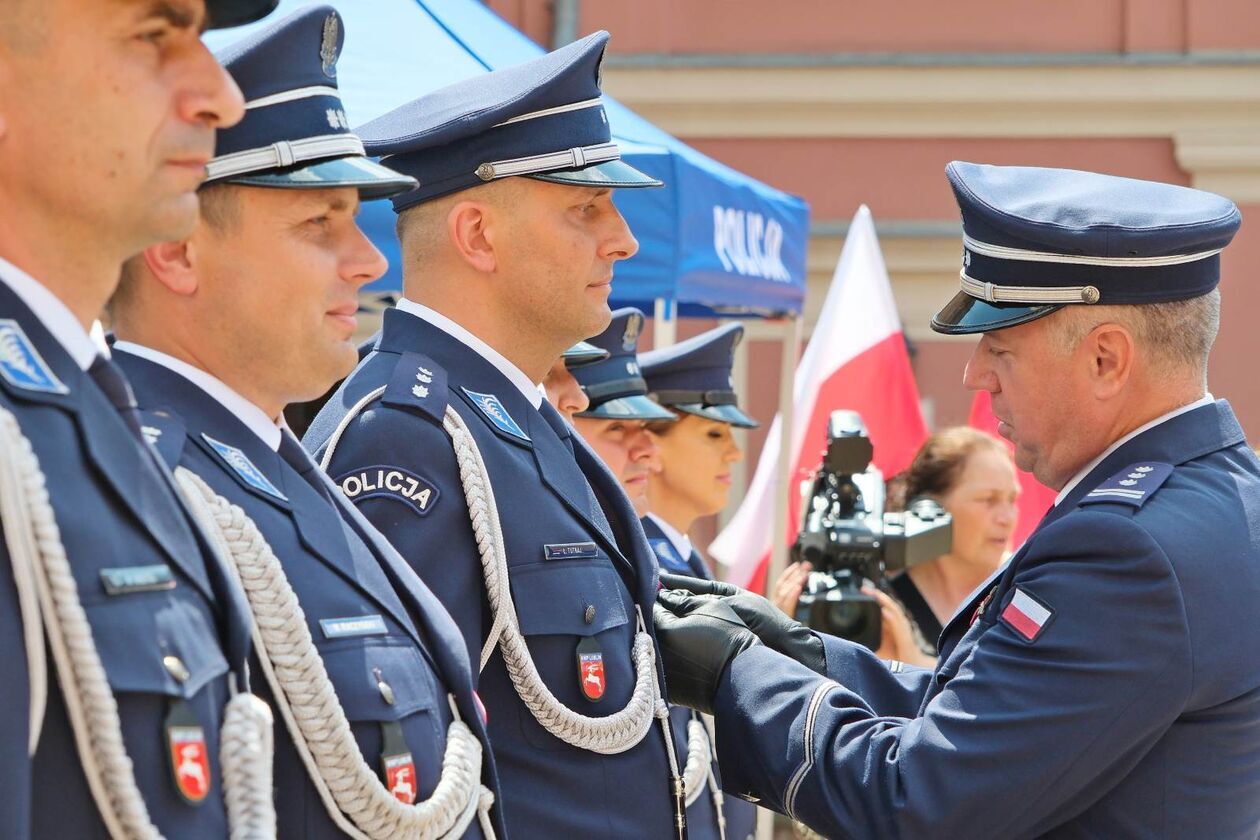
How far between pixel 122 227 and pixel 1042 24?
11.0m

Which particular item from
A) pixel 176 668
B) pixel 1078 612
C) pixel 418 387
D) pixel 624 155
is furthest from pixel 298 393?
pixel 624 155

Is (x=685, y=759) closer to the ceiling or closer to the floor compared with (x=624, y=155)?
closer to the floor

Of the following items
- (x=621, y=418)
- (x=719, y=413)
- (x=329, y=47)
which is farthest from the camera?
(x=719, y=413)

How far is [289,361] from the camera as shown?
6.82 ft

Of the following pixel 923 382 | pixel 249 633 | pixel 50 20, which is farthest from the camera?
pixel 923 382

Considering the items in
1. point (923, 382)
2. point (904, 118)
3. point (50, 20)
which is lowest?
point (50, 20)

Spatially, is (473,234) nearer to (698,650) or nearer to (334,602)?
(698,650)

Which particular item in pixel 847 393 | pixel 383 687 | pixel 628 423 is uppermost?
pixel 847 393

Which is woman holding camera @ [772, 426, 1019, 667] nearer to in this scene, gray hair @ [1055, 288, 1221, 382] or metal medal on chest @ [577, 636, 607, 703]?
gray hair @ [1055, 288, 1221, 382]

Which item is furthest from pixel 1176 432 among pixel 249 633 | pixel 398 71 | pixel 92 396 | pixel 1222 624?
pixel 398 71

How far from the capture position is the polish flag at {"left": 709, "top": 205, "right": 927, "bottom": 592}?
6.45m

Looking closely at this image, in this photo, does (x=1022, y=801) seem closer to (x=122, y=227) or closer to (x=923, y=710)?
(x=923, y=710)

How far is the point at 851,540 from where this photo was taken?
4.56 metres

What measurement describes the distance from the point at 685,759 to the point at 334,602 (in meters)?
1.32
